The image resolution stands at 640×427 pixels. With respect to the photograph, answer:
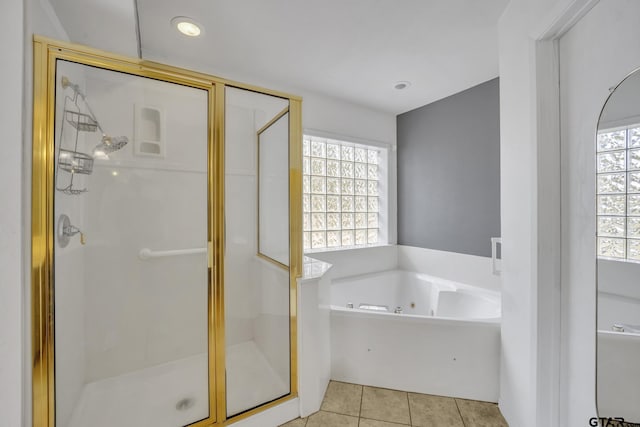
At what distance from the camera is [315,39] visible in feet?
6.12

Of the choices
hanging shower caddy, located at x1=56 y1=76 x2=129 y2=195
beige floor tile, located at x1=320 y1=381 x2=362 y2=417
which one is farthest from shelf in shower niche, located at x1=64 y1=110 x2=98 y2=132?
beige floor tile, located at x1=320 y1=381 x2=362 y2=417

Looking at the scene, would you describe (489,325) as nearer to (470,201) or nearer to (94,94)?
(470,201)

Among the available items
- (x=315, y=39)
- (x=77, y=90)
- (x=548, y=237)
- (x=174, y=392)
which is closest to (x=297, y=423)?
(x=174, y=392)

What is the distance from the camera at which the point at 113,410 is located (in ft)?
4.74

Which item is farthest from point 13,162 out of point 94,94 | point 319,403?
point 319,403

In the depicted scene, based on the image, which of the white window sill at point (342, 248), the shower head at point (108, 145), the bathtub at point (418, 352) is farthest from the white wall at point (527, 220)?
the shower head at point (108, 145)

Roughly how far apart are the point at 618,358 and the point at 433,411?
108 centimetres

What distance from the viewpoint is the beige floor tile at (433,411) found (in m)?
1.56

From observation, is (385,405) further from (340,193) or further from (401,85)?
(401,85)

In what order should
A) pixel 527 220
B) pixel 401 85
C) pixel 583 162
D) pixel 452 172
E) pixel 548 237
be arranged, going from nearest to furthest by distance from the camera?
pixel 583 162 → pixel 548 237 → pixel 527 220 → pixel 401 85 → pixel 452 172

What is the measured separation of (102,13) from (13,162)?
3.06ft

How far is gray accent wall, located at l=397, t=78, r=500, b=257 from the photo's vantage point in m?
2.43

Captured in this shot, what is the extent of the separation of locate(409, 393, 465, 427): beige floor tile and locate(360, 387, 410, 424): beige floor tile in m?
0.05

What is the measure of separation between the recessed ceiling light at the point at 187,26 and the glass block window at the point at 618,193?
7.18 feet
